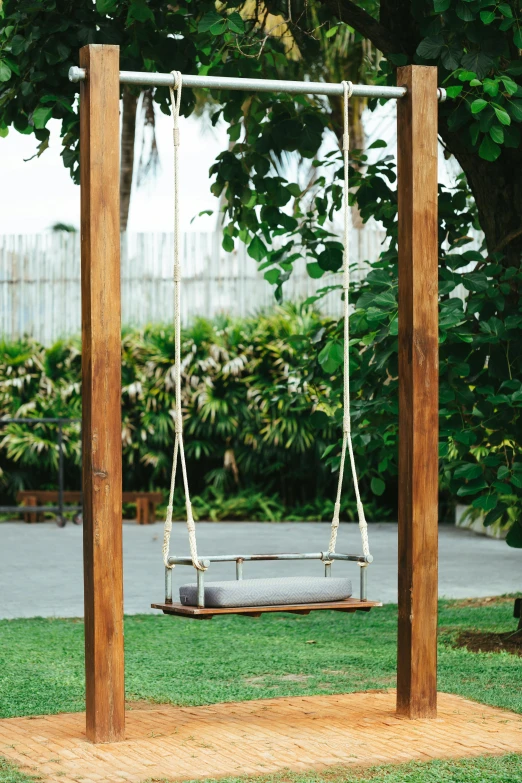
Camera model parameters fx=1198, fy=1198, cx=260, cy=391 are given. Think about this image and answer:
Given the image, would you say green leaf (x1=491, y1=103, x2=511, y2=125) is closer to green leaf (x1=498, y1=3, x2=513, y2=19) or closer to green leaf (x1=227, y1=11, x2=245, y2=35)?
green leaf (x1=498, y1=3, x2=513, y2=19)

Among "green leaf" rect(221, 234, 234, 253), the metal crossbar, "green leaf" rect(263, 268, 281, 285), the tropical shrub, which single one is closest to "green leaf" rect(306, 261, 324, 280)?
"green leaf" rect(263, 268, 281, 285)

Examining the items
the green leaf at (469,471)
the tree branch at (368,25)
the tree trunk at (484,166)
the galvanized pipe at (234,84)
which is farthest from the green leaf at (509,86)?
the green leaf at (469,471)

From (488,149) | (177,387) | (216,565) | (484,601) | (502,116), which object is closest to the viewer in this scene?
(177,387)

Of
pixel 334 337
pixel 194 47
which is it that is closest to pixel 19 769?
pixel 334 337

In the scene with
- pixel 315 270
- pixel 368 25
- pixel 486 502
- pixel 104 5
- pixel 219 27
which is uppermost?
pixel 368 25

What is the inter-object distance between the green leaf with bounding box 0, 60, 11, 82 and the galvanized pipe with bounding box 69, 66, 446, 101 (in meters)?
1.47

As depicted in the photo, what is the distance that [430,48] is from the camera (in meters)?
5.54

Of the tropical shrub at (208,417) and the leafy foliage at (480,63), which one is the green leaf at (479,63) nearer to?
the leafy foliage at (480,63)

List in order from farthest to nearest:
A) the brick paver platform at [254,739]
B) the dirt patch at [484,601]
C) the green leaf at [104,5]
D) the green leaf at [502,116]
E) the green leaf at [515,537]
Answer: the dirt patch at [484,601], the green leaf at [515,537], the green leaf at [104,5], the green leaf at [502,116], the brick paver platform at [254,739]

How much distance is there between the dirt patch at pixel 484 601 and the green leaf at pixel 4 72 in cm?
431

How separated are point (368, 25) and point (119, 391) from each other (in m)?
3.06

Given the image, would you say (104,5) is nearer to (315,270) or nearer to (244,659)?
(315,270)

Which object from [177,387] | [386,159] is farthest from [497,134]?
[177,387]

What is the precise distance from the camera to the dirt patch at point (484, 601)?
786 cm
